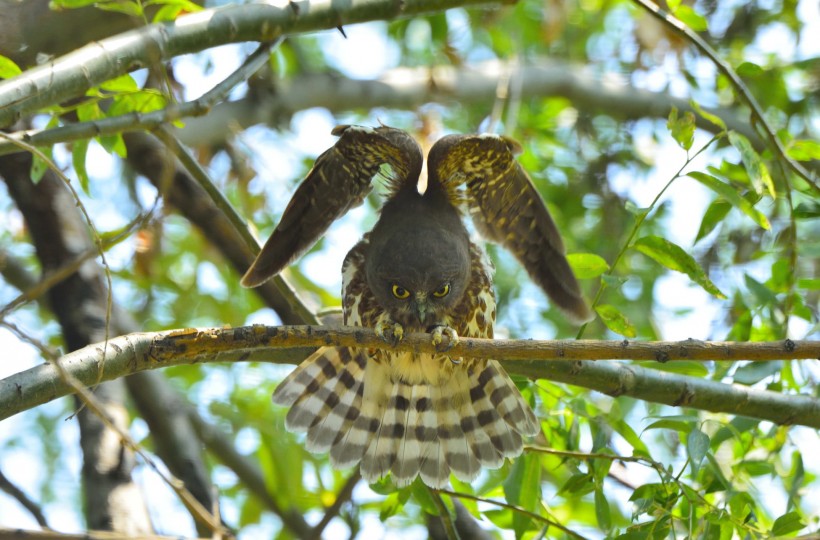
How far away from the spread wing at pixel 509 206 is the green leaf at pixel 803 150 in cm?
110

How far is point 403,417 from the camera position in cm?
476

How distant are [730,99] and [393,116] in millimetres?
2598

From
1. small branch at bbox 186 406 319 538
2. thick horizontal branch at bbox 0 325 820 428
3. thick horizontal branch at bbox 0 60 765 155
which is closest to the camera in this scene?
thick horizontal branch at bbox 0 325 820 428

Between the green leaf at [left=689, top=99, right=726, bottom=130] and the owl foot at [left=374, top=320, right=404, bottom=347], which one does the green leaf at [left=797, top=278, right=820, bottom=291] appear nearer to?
the green leaf at [left=689, top=99, right=726, bottom=130]

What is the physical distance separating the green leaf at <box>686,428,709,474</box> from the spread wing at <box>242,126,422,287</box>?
1916mm

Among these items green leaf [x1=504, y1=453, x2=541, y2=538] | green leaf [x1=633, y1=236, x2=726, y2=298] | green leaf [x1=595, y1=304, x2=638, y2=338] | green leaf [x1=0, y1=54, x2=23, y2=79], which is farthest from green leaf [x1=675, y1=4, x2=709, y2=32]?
green leaf [x1=0, y1=54, x2=23, y2=79]

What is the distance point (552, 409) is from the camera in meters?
4.43

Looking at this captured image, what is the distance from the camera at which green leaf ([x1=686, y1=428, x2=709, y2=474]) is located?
11.1ft

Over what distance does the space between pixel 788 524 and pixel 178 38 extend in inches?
110

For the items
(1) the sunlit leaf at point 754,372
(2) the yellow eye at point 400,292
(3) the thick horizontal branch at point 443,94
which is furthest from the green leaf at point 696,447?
(3) the thick horizontal branch at point 443,94

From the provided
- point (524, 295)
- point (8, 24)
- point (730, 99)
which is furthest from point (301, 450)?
point (730, 99)

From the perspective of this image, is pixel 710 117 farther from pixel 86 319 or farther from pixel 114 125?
pixel 86 319

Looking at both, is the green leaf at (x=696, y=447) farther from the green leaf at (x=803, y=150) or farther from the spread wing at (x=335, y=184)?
the spread wing at (x=335, y=184)

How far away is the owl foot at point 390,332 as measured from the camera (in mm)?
3555
